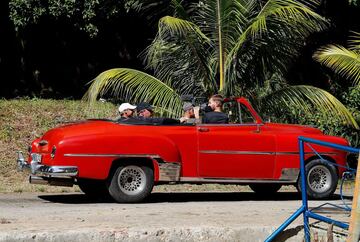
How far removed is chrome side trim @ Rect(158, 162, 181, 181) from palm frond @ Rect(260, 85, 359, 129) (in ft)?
16.7

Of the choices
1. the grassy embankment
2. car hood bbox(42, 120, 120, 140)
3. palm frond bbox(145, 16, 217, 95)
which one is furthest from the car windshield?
palm frond bbox(145, 16, 217, 95)

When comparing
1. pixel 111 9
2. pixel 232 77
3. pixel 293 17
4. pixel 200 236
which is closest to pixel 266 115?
Answer: pixel 232 77

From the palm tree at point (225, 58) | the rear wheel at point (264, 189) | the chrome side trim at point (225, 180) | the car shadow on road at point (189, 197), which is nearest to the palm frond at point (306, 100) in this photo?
the palm tree at point (225, 58)

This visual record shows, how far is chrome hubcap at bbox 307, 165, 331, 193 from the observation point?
12.4 meters

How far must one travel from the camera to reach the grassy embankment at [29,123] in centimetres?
1520

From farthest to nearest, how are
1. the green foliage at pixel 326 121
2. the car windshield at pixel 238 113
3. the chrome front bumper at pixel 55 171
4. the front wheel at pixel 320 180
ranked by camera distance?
the green foliage at pixel 326 121 < the car windshield at pixel 238 113 < the front wheel at pixel 320 180 < the chrome front bumper at pixel 55 171

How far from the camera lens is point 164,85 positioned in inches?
637

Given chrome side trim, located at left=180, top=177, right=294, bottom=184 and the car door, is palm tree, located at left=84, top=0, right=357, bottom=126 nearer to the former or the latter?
the car door

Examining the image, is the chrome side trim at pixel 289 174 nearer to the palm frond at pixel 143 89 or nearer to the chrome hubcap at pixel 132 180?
the chrome hubcap at pixel 132 180

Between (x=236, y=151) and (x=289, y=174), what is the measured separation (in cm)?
103

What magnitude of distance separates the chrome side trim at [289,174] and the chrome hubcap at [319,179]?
0.23m

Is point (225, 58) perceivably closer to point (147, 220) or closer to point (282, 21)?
point (282, 21)

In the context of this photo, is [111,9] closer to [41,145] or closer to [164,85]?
[164,85]

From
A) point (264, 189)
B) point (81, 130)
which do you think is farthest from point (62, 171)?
point (264, 189)
